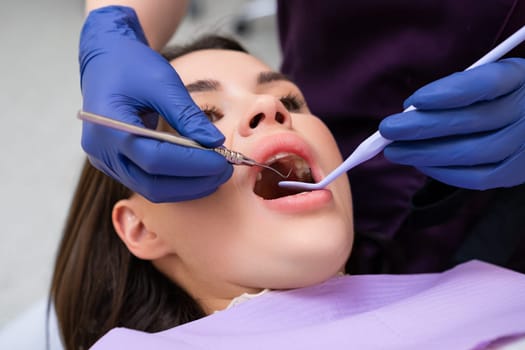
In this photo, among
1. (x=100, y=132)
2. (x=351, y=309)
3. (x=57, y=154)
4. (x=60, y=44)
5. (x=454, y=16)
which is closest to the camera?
(x=100, y=132)

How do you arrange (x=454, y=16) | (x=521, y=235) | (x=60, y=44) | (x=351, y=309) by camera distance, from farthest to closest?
(x=60, y=44) < (x=521, y=235) < (x=454, y=16) < (x=351, y=309)

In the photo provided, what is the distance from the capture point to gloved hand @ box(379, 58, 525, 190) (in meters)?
0.81

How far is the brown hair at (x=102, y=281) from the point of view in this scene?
1.11 m

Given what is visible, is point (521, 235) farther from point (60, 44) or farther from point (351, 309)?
point (60, 44)

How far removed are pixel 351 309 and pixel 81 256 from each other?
56 centimetres

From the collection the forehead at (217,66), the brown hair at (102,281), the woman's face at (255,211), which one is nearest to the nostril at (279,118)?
the woman's face at (255,211)

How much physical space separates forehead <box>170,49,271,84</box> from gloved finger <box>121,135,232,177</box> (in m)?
0.24

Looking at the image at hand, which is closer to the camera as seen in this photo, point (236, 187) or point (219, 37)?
point (236, 187)

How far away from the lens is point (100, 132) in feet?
2.74

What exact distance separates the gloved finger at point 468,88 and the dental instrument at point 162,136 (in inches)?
10.1

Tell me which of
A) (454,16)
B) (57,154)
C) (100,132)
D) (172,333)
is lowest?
(57,154)

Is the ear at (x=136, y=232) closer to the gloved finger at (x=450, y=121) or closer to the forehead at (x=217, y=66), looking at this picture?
the forehead at (x=217, y=66)

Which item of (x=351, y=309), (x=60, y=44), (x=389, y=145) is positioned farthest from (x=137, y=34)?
(x=60, y=44)

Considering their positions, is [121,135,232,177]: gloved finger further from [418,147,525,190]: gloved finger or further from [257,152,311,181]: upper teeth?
[418,147,525,190]: gloved finger
